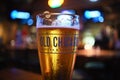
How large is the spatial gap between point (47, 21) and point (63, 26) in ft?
0.14

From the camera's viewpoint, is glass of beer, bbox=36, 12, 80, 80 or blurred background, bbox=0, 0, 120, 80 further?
blurred background, bbox=0, 0, 120, 80

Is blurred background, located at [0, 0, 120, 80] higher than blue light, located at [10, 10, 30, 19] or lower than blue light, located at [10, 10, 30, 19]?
lower

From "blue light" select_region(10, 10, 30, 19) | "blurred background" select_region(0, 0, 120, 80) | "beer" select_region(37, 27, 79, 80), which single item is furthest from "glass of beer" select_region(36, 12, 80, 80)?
"blue light" select_region(10, 10, 30, 19)

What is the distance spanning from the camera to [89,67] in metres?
5.05

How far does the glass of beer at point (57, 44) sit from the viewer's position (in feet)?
2.39

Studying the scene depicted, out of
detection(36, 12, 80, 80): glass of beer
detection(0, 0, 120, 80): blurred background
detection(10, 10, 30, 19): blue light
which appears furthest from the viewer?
detection(10, 10, 30, 19): blue light

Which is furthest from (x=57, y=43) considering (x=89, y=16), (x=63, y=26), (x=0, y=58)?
(x=89, y=16)

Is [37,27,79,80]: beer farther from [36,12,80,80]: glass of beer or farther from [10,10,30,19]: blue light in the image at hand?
[10,10,30,19]: blue light

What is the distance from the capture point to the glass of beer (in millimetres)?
727

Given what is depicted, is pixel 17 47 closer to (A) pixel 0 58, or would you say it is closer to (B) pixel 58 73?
(A) pixel 0 58

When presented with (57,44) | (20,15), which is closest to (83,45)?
(20,15)

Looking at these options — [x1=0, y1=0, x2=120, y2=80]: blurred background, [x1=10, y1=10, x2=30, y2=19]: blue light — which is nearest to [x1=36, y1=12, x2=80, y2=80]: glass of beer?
[x1=0, y1=0, x2=120, y2=80]: blurred background

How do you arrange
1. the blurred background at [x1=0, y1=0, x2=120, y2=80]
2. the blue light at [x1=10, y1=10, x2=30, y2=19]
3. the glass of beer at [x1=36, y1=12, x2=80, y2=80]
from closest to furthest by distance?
the glass of beer at [x1=36, y1=12, x2=80, y2=80]
the blurred background at [x1=0, y1=0, x2=120, y2=80]
the blue light at [x1=10, y1=10, x2=30, y2=19]

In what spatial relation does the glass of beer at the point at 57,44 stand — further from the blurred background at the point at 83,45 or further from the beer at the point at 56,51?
the blurred background at the point at 83,45
